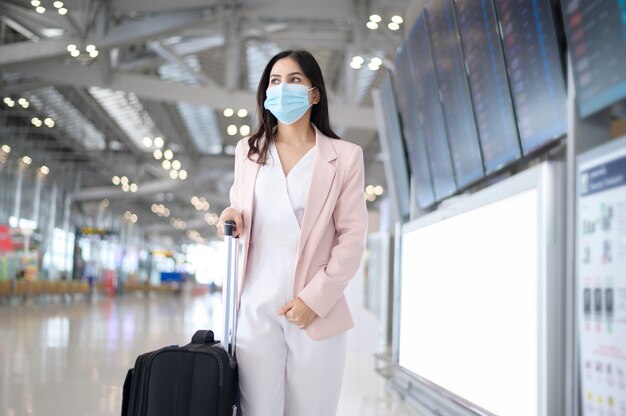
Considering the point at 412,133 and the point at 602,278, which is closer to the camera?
the point at 602,278

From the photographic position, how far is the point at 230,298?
2.30 meters

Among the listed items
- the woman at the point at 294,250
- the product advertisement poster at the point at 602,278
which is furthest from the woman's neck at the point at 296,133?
the product advertisement poster at the point at 602,278

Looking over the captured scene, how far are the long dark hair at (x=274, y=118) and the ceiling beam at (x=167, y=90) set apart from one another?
47.3 feet

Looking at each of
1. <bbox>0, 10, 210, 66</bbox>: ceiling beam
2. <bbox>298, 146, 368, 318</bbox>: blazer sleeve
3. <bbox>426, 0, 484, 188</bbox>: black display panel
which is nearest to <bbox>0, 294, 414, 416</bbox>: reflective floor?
<bbox>426, 0, 484, 188</bbox>: black display panel

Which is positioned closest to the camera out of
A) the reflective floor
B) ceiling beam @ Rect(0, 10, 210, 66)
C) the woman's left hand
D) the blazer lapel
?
the woman's left hand

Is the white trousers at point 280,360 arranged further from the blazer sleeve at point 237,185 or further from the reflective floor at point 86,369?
the reflective floor at point 86,369

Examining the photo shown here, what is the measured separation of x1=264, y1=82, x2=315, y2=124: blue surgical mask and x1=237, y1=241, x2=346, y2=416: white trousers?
1.63 feet

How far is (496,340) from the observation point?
364 cm

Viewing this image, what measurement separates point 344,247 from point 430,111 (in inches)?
160

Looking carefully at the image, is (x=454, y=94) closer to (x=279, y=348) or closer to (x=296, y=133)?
(x=296, y=133)

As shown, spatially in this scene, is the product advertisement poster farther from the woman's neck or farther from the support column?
the support column

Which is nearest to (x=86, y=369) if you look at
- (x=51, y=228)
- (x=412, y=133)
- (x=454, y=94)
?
(x=412, y=133)

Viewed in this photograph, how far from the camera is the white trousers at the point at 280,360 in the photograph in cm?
221

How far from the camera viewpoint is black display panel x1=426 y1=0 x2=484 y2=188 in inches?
198
